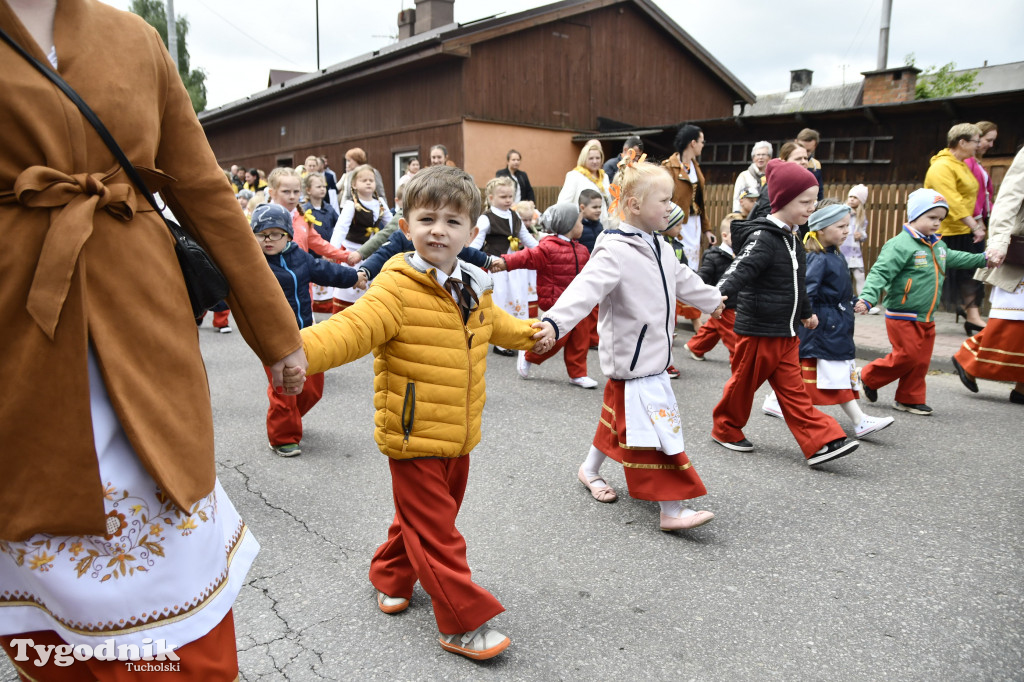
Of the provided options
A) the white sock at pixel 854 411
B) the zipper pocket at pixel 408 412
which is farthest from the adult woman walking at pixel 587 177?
the zipper pocket at pixel 408 412

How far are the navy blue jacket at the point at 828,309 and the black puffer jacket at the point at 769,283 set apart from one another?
0.41 meters

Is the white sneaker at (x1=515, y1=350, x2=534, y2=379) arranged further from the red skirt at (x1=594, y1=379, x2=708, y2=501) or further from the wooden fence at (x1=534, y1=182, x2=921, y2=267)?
the wooden fence at (x1=534, y1=182, x2=921, y2=267)

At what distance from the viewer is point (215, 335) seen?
924 centimetres

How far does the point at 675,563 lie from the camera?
3.36 meters

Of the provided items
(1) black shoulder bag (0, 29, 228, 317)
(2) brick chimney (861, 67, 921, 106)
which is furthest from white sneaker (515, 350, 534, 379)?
(2) brick chimney (861, 67, 921, 106)

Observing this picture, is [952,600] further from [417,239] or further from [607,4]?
[607,4]

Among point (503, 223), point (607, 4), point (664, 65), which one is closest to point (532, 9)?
point (607, 4)

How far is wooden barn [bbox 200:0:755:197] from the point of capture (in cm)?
1872

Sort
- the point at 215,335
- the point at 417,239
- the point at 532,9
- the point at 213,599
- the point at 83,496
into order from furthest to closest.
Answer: the point at 532,9 < the point at 215,335 < the point at 417,239 < the point at 213,599 < the point at 83,496

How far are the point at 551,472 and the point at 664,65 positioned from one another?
845 inches

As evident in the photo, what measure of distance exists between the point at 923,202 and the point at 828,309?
1.32 meters

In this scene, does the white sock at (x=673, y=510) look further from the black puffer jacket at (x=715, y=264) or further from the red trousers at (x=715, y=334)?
the black puffer jacket at (x=715, y=264)

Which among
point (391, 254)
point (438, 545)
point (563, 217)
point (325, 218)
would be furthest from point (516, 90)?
point (438, 545)

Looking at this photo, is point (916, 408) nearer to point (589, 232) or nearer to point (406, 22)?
point (589, 232)
